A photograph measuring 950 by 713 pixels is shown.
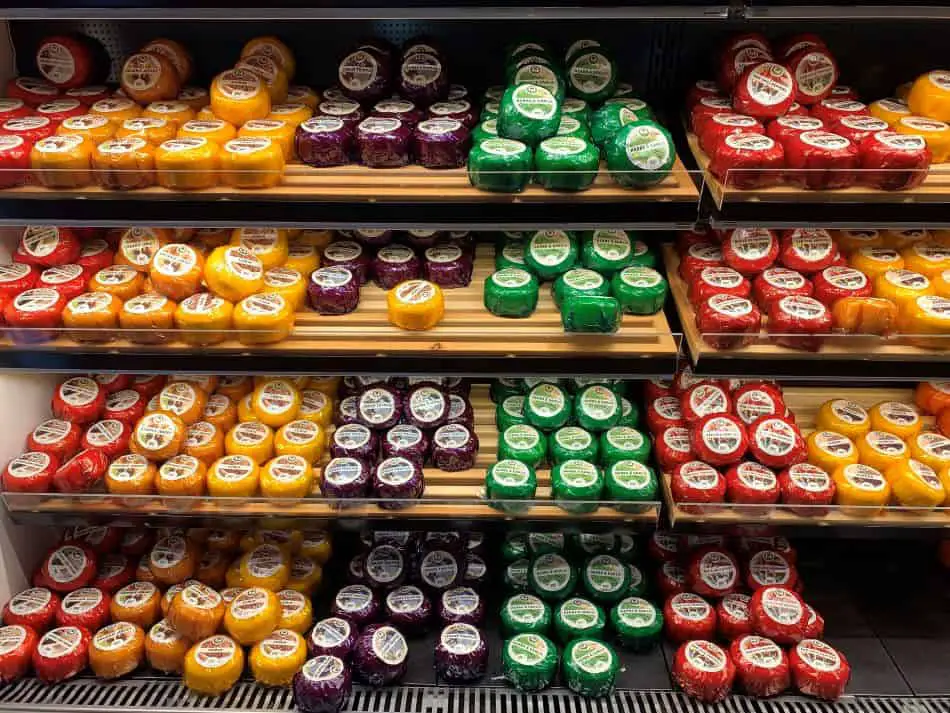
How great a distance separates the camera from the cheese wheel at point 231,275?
214cm

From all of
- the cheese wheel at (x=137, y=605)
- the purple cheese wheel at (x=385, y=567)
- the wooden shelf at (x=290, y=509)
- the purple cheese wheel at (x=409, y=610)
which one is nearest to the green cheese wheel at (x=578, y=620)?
the wooden shelf at (x=290, y=509)

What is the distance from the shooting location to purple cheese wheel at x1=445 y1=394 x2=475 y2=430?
2.46 m

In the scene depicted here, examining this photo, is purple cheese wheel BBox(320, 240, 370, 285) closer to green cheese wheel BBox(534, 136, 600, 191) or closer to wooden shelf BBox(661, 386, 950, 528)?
green cheese wheel BBox(534, 136, 600, 191)

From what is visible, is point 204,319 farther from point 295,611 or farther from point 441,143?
point 295,611

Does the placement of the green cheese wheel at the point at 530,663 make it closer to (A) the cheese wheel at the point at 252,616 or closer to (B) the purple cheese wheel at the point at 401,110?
(A) the cheese wheel at the point at 252,616

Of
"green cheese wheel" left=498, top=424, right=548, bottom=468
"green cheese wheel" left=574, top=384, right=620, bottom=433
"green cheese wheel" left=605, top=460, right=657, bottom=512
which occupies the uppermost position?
"green cheese wheel" left=574, top=384, right=620, bottom=433

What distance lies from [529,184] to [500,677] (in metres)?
1.34

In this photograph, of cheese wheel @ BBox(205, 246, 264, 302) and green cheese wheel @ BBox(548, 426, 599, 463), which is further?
green cheese wheel @ BBox(548, 426, 599, 463)

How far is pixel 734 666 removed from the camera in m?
2.26

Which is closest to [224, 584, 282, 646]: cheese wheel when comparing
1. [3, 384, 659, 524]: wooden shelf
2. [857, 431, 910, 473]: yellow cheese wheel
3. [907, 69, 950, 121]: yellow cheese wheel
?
[3, 384, 659, 524]: wooden shelf

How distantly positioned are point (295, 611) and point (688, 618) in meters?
1.11

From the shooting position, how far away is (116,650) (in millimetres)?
2262

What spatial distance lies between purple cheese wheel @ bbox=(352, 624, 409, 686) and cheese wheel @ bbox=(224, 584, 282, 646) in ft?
0.80

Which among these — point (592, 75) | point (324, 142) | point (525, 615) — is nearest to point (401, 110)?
point (324, 142)
